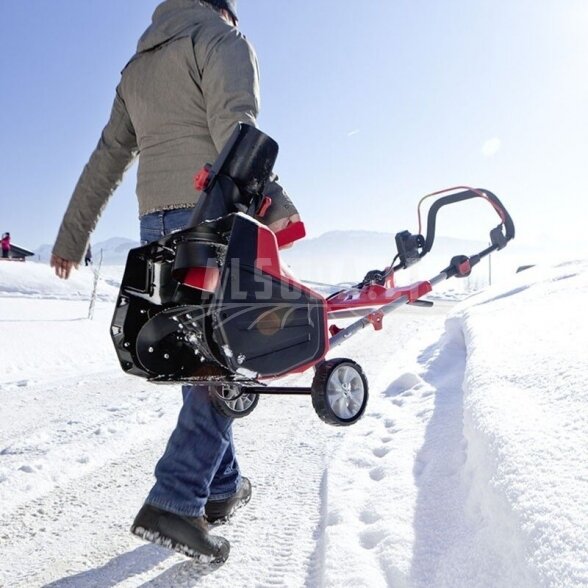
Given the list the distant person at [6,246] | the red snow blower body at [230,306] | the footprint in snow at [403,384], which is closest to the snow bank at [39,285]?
the distant person at [6,246]

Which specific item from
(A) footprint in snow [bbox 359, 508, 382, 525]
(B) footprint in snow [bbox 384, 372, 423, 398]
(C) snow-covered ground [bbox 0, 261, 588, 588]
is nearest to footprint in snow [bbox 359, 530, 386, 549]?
(C) snow-covered ground [bbox 0, 261, 588, 588]

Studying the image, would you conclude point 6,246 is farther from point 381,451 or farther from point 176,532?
point 176,532

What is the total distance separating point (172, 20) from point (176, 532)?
6.09 ft

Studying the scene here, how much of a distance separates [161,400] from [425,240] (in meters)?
2.79

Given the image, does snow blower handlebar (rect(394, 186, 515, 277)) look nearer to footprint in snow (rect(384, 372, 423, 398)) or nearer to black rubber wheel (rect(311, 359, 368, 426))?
black rubber wheel (rect(311, 359, 368, 426))

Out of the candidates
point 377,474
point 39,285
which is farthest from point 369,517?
point 39,285

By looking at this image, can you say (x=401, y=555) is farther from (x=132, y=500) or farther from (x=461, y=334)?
(x=461, y=334)

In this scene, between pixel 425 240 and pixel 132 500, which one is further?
pixel 425 240

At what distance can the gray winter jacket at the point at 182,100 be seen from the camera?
1822mm

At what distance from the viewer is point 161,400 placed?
466 centimetres

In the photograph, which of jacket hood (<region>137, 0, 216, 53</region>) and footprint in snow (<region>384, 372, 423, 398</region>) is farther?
footprint in snow (<region>384, 372, 423, 398</region>)

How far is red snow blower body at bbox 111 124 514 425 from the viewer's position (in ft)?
4.85

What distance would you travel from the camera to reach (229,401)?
6.43 feet

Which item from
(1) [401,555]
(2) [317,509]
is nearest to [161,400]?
(2) [317,509]
